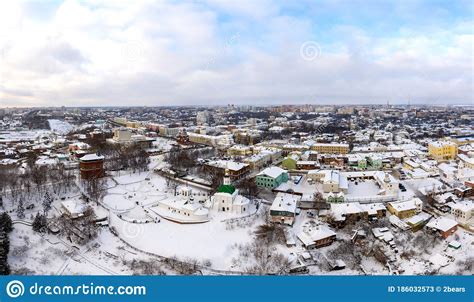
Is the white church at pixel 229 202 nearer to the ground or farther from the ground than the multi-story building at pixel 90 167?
nearer to the ground

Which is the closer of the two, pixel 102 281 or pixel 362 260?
pixel 102 281

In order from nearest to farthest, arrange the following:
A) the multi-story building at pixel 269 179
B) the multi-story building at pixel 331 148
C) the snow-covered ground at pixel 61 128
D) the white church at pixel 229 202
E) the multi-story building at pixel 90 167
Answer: the white church at pixel 229 202 < the multi-story building at pixel 269 179 < the multi-story building at pixel 90 167 < the multi-story building at pixel 331 148 < the snow-covered ground at pixel 61 128

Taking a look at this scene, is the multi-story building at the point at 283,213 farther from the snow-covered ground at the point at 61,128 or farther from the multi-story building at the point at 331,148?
the snow-covered ground at the point at 61,128

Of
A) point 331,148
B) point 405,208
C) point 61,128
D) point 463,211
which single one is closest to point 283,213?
point 405,208

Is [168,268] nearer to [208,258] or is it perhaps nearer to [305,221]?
[208,258]

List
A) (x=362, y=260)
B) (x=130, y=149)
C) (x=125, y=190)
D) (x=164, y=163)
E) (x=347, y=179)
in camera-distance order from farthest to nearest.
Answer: (x=130, y=149) → (x=164, y=163) → (x=347, y=179) → (x=125, y=190) → (x=362, y=260)

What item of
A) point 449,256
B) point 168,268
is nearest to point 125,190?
point 168,268

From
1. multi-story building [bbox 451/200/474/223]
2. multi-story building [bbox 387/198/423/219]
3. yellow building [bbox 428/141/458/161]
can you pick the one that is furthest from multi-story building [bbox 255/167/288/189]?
yellow building [bbox 428/141/458/161]

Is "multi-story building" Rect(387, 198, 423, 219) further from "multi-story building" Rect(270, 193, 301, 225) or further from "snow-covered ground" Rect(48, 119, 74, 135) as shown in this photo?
"snow-covered ground" Rect(48, 119, 74, 135)

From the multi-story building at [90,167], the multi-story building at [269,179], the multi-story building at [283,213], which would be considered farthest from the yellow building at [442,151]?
the multi-story building at [90,167]
